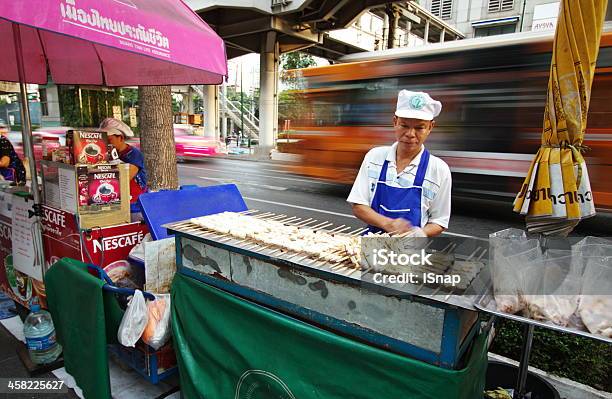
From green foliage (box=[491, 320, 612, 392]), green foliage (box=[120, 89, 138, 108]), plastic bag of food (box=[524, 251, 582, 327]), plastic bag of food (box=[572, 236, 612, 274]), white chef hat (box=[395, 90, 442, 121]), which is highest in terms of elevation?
green foliage (box=[120, 89, 138, 108])

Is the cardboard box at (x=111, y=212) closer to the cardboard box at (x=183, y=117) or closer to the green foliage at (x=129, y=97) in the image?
the green foliage at (x=129, y=97)

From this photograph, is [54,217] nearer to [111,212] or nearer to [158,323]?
[111,212]

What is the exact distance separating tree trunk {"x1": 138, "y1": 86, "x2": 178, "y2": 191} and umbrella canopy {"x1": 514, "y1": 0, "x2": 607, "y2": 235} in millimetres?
4123

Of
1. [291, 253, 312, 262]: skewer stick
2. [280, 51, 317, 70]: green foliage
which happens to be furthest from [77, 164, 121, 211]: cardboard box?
[280, 51, 317, 70]: green foliage

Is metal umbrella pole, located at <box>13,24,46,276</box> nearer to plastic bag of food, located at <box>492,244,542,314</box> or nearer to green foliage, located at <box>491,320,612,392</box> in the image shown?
plastic bag of food, located at <box>492,244,542,314</box>

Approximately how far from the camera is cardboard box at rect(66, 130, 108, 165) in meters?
2.64

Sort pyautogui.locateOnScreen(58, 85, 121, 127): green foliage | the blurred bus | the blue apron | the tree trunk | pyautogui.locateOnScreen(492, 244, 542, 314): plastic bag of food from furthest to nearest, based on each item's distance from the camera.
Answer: pyautogui.locateOnScreen(58, 85, 121, 127): green foliage < the blurred bus < the tree trunk < the blue apron < pyautogui.locateOnScreen(492, 244, 542, 314): plastic bag of food

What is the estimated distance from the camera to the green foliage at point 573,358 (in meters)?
2.61

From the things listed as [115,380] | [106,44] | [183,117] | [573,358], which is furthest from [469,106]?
[183,117]

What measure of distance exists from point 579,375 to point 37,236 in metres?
4.20

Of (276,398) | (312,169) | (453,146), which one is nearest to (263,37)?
(312,169)

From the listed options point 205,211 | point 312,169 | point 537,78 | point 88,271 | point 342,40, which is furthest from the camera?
point 342,40

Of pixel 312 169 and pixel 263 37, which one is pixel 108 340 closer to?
pixel 312 169

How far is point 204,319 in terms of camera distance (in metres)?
2.16
